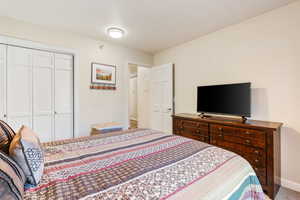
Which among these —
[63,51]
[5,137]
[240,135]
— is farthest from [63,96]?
[240,135]

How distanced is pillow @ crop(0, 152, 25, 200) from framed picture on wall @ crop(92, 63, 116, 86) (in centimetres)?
267

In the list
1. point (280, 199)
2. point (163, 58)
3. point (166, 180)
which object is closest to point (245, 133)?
point (280, 199)

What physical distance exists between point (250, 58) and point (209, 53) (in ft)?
2.58

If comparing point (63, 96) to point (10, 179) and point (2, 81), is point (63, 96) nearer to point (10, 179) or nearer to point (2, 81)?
point (2, 81)

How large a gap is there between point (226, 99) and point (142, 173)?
2083mm

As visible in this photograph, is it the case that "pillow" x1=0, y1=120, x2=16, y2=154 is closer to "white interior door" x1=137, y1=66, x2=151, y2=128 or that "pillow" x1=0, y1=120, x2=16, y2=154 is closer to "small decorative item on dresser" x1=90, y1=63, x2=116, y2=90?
"small decorative item on dresser" x1=90, y1=63, x2=116, y2=90

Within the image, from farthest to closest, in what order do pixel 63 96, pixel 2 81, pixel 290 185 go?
1. pixel 63 96
2. pixel 2 81
3. pixel 290 185

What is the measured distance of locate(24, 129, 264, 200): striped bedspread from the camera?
0.78m

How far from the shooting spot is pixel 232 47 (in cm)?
266

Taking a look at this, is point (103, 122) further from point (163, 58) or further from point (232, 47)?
point (232, 47)

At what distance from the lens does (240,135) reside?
6.79 ft

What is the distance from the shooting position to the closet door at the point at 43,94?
2711mm

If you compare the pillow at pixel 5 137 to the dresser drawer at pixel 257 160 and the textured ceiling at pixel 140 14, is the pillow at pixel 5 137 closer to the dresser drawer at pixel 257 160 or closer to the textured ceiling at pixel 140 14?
the textured ceiling at pixel 140 14

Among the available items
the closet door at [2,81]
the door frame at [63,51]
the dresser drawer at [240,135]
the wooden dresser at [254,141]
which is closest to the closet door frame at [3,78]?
the closet door at [2,81]
